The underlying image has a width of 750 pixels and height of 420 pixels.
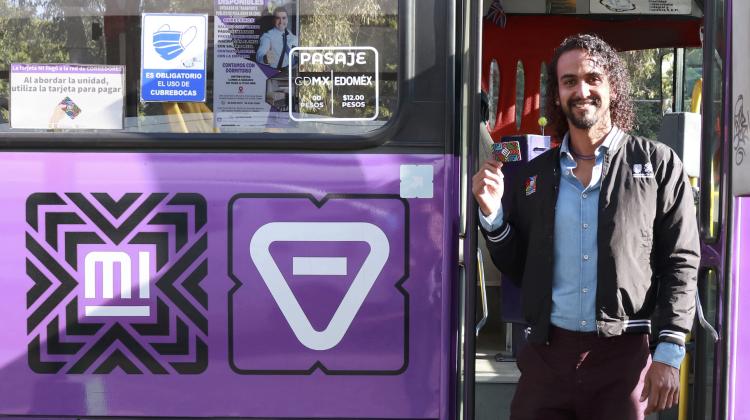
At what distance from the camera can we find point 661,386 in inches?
94.5

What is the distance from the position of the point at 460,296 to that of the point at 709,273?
864mm

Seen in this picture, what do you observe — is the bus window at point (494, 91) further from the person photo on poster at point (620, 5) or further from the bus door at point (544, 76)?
the person photo on poster at point (620, 5)

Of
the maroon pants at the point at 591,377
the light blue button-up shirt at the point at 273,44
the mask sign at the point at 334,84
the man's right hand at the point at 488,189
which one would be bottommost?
the maroon pants at the point at 591,377

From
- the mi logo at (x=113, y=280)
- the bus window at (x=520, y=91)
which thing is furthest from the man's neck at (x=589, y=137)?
the bus window at (x=520, y=91)

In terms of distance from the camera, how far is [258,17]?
2994 millimetres

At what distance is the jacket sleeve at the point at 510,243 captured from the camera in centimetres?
269

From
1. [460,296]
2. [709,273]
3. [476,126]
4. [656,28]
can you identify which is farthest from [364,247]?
[656,28]

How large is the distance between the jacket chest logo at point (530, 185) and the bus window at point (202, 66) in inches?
22.2

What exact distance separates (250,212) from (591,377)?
124 centimetres

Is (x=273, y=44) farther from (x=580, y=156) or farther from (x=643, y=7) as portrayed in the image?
(x=643, y=7)

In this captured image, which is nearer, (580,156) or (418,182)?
(580,156)

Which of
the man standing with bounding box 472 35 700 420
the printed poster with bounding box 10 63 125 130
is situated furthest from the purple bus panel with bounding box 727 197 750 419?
the printed poster with bounding box 10 63 125 130

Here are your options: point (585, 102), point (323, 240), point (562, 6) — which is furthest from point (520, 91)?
point (585, 102)

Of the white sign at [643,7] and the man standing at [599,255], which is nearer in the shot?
the man standing at [599,255]
